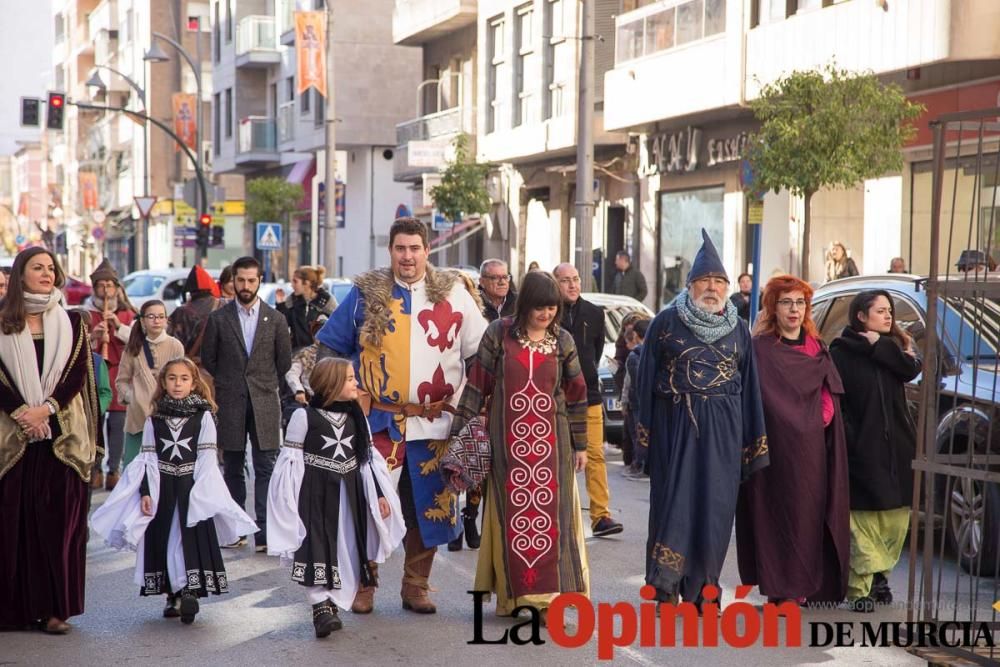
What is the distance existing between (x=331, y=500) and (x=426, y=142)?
30.1 meters

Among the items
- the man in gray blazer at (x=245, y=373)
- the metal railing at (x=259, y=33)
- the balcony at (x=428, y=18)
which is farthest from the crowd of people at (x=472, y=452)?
the metal railing at (x=259, y=33)

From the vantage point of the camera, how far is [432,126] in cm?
4081

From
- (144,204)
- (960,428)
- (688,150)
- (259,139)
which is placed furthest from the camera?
(259,139)

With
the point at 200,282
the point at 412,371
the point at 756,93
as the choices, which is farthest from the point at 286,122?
the point at 412,371

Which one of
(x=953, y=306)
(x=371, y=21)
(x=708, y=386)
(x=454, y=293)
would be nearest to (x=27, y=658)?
(x=454, y=293)

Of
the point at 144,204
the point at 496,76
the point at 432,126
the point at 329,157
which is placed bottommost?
the point at 144,204

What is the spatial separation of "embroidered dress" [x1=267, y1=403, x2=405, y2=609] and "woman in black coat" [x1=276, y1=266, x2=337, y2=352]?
6405 millimetres

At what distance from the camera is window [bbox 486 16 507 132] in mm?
36219

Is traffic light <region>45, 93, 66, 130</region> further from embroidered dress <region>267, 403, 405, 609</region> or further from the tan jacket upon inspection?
embroidered dress <region>267, 403, 405, 609</region>

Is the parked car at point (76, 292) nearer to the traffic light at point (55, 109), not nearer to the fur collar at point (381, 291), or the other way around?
the traffic light at point (55, 109)

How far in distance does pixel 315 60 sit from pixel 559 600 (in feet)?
111

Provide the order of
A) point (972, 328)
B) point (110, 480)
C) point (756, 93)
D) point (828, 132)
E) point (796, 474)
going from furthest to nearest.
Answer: point (756, 93) < point (828, 132) < point (110, 480) < point (972, 328) < point (796, 474)

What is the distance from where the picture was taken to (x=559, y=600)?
7.82 m

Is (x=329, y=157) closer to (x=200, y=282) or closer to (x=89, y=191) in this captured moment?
(x=200, y=282)
